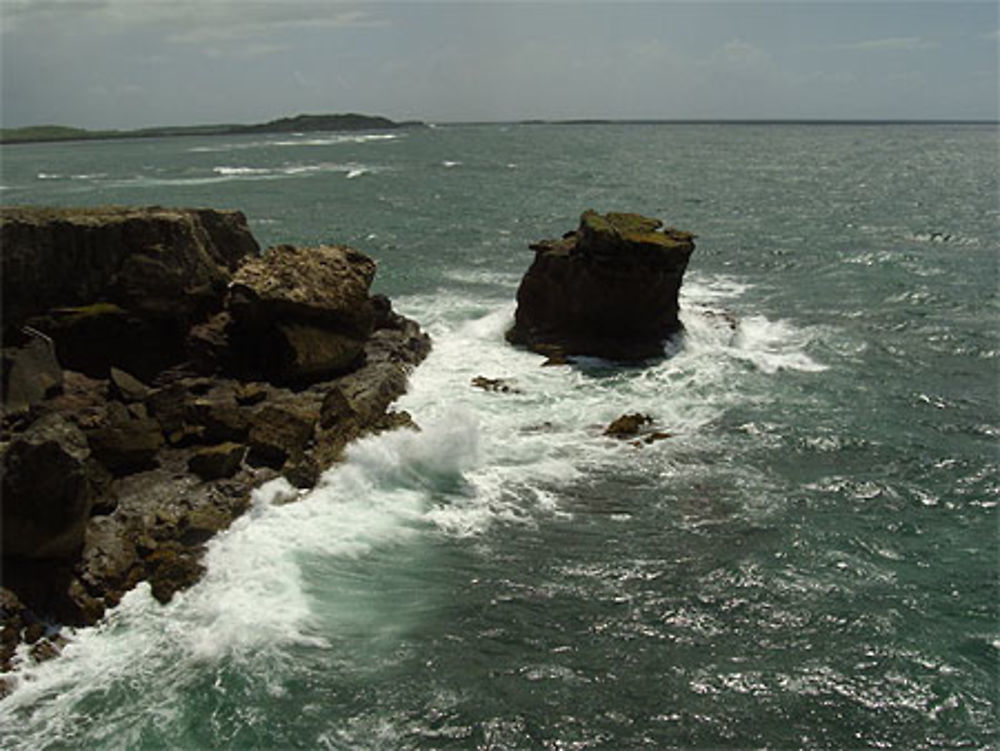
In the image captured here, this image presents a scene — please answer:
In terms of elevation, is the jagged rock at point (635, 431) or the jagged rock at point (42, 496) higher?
the jagged rock at point (42, 496)

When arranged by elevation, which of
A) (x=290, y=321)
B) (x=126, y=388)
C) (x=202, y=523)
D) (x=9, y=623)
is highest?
(x=290, y=321)

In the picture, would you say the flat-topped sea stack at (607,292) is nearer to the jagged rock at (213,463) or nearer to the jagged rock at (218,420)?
the jagged rock at (218,420)

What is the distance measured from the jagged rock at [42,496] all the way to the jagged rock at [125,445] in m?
2.95

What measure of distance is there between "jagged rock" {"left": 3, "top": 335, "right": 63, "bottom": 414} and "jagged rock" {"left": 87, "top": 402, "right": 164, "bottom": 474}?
7.42 ft

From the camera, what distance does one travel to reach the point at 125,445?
59.8 ft

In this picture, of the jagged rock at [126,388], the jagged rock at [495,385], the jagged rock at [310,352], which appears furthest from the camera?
the jagged rock at [495,385]

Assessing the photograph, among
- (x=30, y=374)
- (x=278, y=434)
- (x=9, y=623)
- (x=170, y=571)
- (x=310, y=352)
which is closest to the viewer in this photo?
(x=9, y=623)

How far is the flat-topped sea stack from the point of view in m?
28.7

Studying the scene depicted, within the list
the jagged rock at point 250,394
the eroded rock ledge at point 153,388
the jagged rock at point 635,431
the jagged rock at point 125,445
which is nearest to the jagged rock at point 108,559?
the eroded rock ledge at point 153,388

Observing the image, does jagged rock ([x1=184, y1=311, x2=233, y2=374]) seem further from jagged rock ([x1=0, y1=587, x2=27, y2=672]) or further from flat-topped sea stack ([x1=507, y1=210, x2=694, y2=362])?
flat-topped sea stack ([x1=507, y1=210, x2=694, y2=362])

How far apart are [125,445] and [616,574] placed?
36.2ft

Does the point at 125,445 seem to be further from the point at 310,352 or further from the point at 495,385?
the point at 495,385

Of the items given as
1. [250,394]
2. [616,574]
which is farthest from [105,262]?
[616,574]

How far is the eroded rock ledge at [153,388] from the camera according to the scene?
48.6 feet
